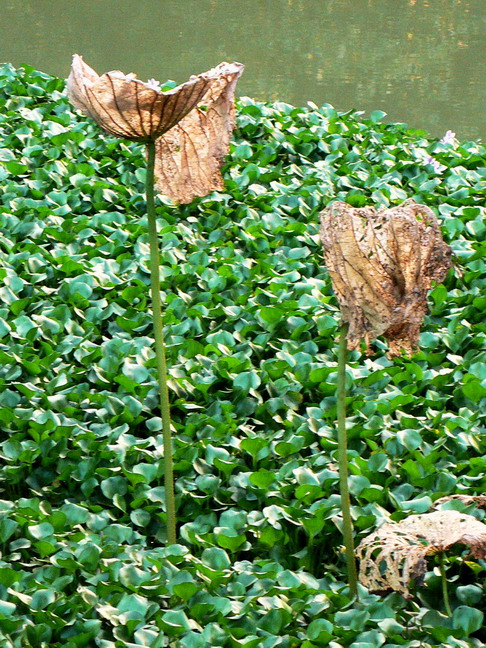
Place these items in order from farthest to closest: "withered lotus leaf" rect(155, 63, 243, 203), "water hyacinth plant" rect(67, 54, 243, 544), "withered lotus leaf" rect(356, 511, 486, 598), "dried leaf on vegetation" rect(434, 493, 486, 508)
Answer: "withered lotus leaf" rect(155, 63, 243, 203) → "dried leaf on vegetation" rect(434, 493, 486, 508) → "water hyacinth plant" rect(67, 54, 243, 544) → "withered lotus leaf" rect(356, 511, 486, 598)

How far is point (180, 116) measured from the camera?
1.41m

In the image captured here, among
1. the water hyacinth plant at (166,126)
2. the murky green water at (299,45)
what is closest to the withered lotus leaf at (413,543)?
the water hyacinth plant at (166,126)

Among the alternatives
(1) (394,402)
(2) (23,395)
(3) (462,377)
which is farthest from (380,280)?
(2) (23,395)

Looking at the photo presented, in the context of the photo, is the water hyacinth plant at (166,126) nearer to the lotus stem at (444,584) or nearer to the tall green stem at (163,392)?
the tall green stem at (163,392)

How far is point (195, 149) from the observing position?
5.56 feet

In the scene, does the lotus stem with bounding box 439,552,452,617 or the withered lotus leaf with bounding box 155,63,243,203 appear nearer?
the lotus stem with bounding box 439,552,452,617

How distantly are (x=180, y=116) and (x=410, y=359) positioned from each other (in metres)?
0.86

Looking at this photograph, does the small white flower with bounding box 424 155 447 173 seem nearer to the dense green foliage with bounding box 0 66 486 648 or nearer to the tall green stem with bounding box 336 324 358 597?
the dense green foliage with bounding box 0 66 486 648

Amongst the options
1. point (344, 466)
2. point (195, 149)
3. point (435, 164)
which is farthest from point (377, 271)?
point (435, 164)

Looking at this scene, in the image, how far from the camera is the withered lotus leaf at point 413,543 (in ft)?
4.18

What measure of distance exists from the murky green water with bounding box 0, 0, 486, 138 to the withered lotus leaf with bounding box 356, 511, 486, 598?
3.35 meters

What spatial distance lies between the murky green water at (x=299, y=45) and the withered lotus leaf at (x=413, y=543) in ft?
11.0

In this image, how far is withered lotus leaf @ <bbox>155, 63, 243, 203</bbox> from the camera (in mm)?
1684

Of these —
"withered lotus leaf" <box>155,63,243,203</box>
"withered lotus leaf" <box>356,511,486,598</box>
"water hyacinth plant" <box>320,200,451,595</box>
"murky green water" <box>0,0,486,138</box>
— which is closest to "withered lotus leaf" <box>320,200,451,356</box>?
"water hyacinth plant" <box>320,200,451,595</box>
